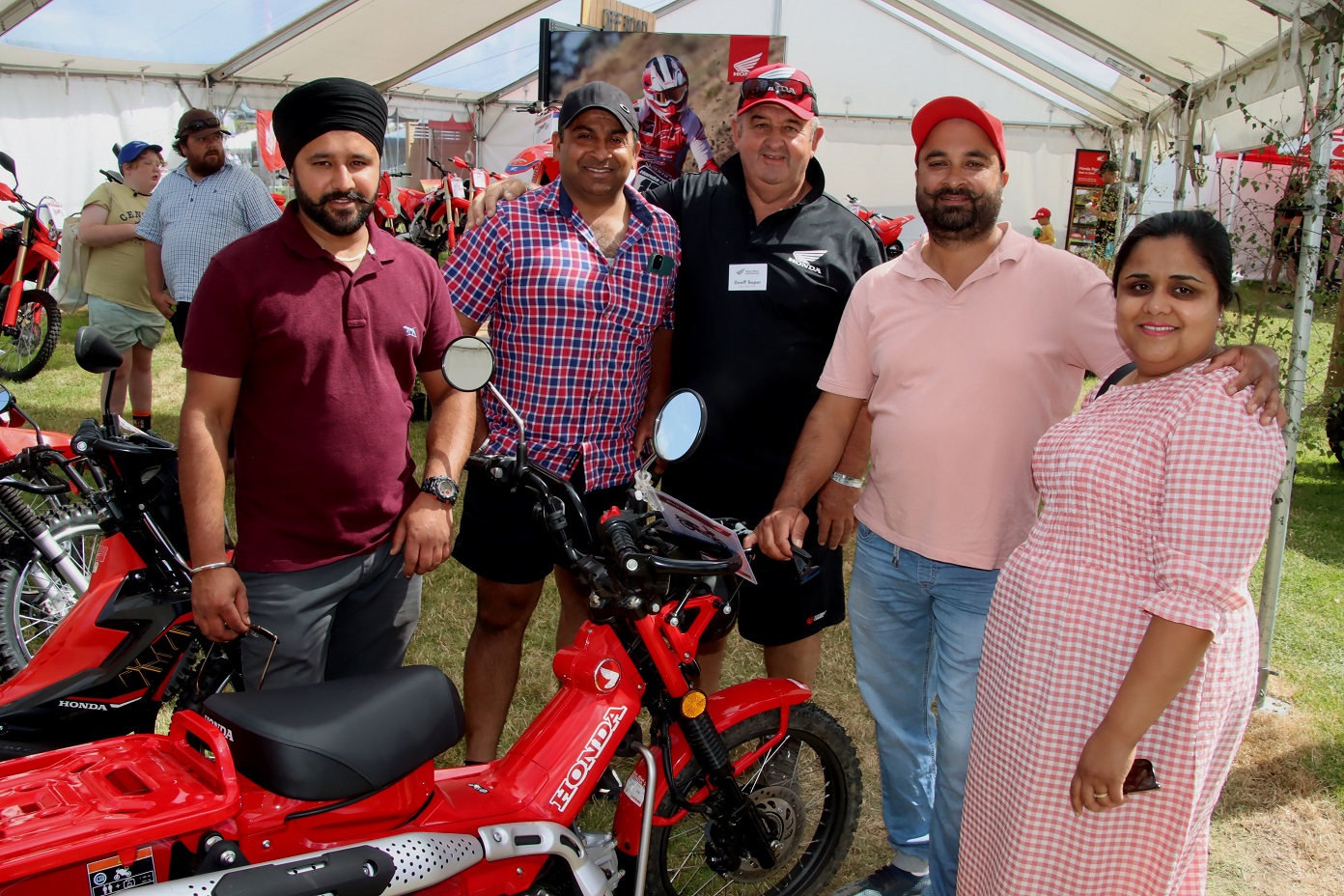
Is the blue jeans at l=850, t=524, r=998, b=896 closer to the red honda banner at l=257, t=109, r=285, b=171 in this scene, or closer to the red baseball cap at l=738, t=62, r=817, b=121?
the red baseball cap at l=738, t=62, r=817, b=121

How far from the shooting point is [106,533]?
2877 millimetres

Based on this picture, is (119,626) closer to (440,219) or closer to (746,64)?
(746,64)

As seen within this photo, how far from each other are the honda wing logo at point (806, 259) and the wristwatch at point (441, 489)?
1162 mm

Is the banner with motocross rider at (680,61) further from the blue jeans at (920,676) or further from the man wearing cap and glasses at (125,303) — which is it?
the blue jeans at (920,676)

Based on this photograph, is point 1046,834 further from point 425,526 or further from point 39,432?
point 39,432

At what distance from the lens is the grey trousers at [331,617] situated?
7.35ft

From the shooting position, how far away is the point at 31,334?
8.36 m

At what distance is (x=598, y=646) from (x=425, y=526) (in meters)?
0.51

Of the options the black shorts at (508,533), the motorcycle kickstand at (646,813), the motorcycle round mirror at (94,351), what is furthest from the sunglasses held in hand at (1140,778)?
the motorcycle round mirror at (94,351)

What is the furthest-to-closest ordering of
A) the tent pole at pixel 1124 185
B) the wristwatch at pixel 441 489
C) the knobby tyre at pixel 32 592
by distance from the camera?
the tent pole at pixel 1124 185 < the knobby tyre at pixel 32 592 < the wristwatch at pixel 441 489

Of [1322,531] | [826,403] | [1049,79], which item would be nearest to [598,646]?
[826,403]

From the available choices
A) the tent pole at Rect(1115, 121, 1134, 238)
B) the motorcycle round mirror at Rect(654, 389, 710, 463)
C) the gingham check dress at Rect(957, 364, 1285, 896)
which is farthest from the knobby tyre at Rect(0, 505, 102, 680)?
the tent pole at Rect(1115, 121, 1134, 238)

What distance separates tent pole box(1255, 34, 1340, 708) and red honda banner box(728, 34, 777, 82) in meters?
3.01

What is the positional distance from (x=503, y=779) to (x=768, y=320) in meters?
1.44
